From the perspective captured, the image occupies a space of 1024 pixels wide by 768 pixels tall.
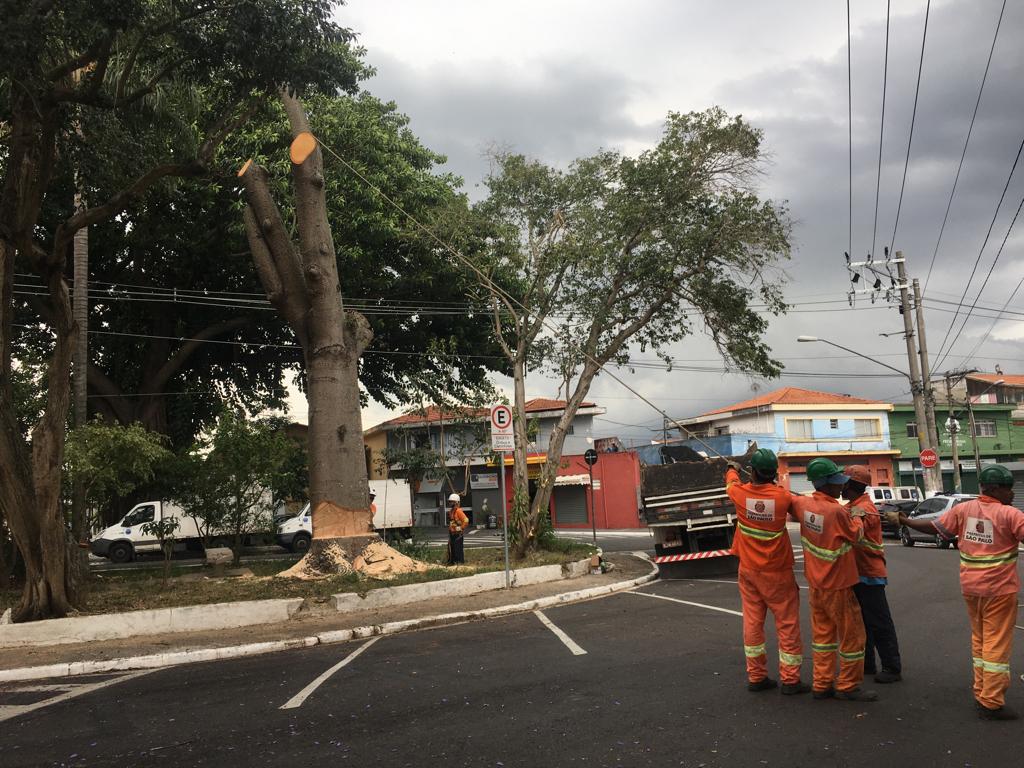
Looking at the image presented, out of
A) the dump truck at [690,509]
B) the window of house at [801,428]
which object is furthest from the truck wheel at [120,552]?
the window of house at [801,428]

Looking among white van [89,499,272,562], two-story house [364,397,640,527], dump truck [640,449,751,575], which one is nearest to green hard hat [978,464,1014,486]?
dump truck [640,449,751,575]

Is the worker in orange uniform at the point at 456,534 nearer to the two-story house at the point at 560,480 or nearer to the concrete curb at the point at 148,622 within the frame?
the concrete curb at the point at 148,622

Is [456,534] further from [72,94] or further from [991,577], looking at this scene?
[991,577]

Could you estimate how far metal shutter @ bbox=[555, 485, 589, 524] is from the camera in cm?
4384

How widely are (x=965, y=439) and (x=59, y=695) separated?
5387 cm

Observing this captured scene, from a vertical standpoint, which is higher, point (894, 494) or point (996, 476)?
point (996, 476)

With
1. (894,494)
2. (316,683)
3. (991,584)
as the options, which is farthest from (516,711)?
(894,494)

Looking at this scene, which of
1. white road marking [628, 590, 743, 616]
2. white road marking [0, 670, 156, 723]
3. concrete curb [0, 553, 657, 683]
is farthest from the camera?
white road marking [628, 590, 743, 616]

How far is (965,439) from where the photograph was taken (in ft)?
166

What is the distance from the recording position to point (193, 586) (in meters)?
13.0

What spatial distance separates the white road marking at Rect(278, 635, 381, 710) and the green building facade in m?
47.0

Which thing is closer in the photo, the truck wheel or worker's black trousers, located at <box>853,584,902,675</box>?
worker's black trousers, located at <box>853,584,902,675</box>

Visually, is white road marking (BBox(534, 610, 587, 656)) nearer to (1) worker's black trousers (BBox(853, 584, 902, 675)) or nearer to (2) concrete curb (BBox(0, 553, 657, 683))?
(2) concrete curb (BBox(0, 553, 657, 683))

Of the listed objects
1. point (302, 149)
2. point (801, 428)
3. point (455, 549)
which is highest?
point (302, 149)
